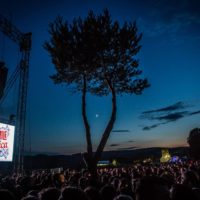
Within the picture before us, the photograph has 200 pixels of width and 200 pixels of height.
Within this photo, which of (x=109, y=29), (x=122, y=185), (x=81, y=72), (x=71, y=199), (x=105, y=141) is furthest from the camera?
(x=81, y=72)

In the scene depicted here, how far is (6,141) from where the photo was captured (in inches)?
669

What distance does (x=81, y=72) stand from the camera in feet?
49.2

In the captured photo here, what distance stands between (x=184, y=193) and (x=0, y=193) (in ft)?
7.18

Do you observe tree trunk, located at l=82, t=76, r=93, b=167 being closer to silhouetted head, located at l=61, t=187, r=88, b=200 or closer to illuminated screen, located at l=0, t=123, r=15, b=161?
illuminated screen, located at l=0, t=123, r=15, b=161

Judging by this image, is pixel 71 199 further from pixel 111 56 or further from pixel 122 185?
pixel 111 56

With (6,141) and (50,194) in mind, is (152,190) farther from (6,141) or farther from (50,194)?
(6,141)

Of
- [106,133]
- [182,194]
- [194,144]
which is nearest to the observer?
[182,194]

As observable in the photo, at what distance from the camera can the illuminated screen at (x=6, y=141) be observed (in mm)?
16594

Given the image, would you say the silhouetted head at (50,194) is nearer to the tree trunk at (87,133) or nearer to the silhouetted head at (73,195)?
the silhouetted head at (73,195)

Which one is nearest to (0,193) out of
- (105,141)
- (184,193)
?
(184,193)

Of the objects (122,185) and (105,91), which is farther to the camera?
(105,91)

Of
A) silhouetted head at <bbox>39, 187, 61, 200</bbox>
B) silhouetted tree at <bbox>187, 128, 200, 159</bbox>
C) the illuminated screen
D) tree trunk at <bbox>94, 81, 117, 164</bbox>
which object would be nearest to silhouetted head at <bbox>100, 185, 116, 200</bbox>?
silhouetted head at <bbox>39, 187, 61, 200</bbox>

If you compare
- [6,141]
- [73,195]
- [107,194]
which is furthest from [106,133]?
[73,195]

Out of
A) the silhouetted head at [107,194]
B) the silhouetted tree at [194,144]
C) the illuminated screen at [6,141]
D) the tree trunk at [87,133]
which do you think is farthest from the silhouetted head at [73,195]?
the silhouetted tree at [194,144]
